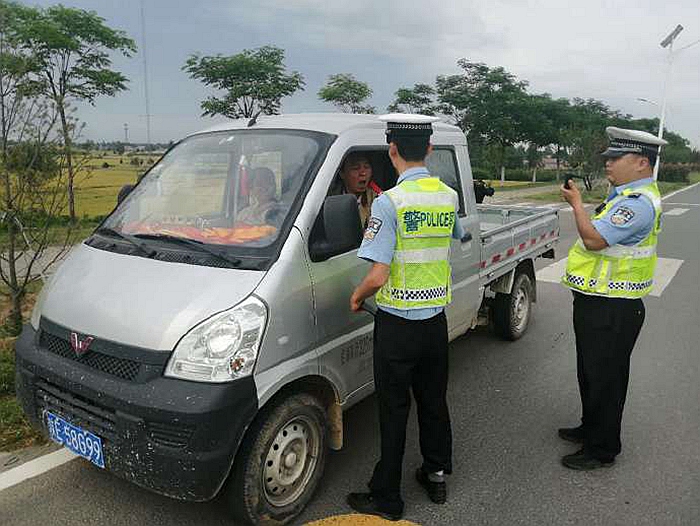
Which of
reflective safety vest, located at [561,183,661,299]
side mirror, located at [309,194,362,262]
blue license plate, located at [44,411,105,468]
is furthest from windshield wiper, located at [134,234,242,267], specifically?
reflective safety vest, located at [561,183,661,299]

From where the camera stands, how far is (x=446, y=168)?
4004 mm

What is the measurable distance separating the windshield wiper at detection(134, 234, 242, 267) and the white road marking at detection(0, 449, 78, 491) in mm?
1369

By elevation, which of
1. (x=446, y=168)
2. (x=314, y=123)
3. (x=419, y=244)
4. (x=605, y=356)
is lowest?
(x=605, y=356)

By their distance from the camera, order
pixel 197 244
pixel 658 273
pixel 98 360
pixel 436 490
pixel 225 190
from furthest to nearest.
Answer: pixel 658 273 < pixel 225 190 < pixel 436 490 < pixel 197 244 < pixel 98 360

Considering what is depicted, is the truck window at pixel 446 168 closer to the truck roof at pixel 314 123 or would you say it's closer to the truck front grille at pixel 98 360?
the truck roof at pixel 314 123

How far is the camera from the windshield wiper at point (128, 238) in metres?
2.74

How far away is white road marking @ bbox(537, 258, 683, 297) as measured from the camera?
796 cm

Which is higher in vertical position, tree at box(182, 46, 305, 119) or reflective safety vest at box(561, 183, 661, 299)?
tree at box(182, 46, 305, 119)

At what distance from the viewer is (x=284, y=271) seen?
2502mm

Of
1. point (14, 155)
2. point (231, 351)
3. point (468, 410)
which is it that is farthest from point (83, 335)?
point (14, 155)

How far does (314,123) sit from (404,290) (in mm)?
1202

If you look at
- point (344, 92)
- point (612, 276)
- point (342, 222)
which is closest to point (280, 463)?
point (342, 222)

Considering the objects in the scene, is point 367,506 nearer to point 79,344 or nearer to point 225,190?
point 79,344

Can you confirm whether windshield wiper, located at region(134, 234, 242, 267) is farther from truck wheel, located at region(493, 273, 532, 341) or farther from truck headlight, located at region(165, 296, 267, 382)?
truck wheel, located at region(493, 273, 532, 341)
